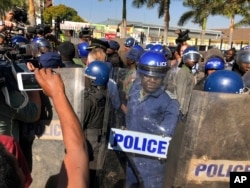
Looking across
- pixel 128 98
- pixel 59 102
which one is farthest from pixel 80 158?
pixel 128 98

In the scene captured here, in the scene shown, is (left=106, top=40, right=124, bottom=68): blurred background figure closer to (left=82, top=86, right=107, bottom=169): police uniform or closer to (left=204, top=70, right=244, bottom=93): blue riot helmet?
(left=82, top=86, right=107, bottom=169): police uniform

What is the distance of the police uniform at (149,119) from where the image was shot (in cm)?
340

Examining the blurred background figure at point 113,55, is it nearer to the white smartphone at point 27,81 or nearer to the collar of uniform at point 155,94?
the collar of uniform at point 155,94

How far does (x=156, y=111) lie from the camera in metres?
3.45

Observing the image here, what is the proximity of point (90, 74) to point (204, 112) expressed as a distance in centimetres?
210

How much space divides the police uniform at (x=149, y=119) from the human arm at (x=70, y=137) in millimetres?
1568

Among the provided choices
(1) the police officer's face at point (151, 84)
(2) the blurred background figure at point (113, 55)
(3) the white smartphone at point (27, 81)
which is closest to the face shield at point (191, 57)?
(2) the blurred background figure at point (113, 55)

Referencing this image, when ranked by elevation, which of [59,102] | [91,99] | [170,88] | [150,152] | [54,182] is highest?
[59,102]

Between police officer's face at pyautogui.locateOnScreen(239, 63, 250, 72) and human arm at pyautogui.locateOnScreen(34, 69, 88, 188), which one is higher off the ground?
human arm at pyautogui.locateOnScreen(34, 69, 88, 188)

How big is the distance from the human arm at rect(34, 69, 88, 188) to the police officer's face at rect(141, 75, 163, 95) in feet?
5.41

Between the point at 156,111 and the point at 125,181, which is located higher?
the point at 156,111

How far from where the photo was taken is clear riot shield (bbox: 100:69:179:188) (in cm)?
339

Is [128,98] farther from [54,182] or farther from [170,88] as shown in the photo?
[54,182]

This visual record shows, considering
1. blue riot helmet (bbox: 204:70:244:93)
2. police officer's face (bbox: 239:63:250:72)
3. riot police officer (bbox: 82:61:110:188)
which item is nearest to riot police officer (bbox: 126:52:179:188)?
blue riot helmet (bbox: 204:70:244:93)
